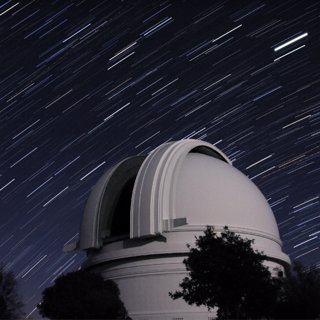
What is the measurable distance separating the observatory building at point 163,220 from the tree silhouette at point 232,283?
6.72 metres

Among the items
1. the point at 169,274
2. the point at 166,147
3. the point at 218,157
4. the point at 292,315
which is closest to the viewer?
the point at 292,315

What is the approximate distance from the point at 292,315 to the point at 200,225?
704 cm

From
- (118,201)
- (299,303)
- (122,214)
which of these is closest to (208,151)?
(118,201)

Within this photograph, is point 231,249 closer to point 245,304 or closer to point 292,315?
point 245,304

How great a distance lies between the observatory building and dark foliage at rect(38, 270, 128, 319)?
5.40 ft

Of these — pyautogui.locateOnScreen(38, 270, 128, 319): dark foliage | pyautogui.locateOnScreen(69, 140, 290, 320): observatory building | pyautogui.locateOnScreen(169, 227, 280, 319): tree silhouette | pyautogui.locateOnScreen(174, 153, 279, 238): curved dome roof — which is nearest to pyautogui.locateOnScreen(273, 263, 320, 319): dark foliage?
pyautogui.locateOnScreen(169, 227, 280, 319): tree silhouette

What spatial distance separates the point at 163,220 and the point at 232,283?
8465 mm

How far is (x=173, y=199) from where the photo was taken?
24.3 m

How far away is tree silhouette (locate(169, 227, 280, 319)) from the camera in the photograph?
605 inches

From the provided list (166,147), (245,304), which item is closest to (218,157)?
(166,147)

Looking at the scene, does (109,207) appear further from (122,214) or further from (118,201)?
(122,214)

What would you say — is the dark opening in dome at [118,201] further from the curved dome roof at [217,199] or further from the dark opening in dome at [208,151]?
the curved dome roof at [217,199]

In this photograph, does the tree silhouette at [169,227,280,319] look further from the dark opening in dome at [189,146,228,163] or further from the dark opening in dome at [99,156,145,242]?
the dark opening in dome at [189,146,228,163]

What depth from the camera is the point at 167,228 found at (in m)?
23.3
